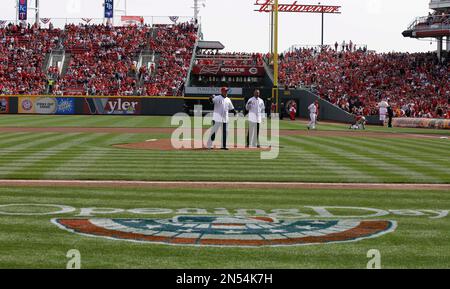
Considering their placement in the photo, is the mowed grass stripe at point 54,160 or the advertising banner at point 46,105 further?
the advertising banner at point 46,105

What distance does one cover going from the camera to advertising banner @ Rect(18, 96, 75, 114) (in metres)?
56.8

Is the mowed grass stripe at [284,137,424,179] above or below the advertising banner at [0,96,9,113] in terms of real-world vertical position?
below

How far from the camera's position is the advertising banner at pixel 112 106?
57031mm

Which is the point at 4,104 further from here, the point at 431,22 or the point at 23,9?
the point at 431,22

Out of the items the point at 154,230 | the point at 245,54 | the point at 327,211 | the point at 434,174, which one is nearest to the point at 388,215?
the point at 327,211

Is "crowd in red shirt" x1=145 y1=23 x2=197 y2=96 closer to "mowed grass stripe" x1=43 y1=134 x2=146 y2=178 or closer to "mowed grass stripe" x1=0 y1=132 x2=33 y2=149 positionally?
"mowed grass stripe" x1=0 y1=132 x2=33 y2=149

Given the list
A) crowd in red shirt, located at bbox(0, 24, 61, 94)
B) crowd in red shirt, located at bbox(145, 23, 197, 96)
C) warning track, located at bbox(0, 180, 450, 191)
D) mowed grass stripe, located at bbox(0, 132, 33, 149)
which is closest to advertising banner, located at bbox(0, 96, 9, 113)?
crowd in red shirt, located at bbox(0, 24, 61, 94)

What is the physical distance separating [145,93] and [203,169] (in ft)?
146

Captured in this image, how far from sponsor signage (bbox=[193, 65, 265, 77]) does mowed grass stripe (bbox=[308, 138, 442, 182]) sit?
125 ft

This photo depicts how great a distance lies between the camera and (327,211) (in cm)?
959

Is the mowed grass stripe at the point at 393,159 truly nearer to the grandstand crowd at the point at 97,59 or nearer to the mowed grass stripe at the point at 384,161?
the mowed grass stripe at the point at 384,161

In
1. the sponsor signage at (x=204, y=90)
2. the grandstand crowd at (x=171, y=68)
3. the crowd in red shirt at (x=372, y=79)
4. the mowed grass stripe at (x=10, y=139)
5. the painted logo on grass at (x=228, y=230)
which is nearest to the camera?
the painted logo on grass at (x=228, y=230)

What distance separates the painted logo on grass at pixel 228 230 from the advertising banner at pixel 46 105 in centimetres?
4987

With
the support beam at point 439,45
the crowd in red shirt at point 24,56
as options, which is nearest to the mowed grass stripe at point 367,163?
the support beam at point 439,45
